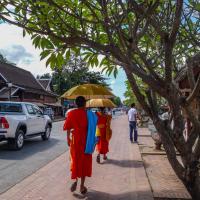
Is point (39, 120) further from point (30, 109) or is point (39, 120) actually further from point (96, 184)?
point (96, 184)

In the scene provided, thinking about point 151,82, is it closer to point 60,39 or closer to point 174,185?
point 60,39

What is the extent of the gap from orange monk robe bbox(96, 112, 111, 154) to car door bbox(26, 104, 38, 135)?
5.02m

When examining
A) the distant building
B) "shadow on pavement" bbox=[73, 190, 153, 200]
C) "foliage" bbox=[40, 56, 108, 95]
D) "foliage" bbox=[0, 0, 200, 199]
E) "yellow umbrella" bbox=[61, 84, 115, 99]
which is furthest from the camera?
"foliage" bbox=[40, 56, 108, 95]

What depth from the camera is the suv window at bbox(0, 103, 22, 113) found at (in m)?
16.0

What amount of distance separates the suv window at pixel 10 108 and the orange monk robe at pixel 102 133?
17.5ft

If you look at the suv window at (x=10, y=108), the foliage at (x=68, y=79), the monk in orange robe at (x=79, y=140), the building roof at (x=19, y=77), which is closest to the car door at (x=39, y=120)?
the suv window at (x=10, y=108)

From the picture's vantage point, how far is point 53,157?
13078 mm

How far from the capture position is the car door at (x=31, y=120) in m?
16.4

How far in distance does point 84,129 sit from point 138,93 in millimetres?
1466

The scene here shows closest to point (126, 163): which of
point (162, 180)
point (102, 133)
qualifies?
point (102, 133)

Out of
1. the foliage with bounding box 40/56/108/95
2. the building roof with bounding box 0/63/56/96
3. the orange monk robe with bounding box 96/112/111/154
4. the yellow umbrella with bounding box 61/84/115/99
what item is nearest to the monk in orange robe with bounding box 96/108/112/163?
the orange monk robe with bounding box 96/112/111/154

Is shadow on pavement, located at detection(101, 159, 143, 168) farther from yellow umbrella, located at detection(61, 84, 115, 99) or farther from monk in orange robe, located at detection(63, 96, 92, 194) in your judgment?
monk in orange robe, located at detection(63, 96, 92, 194)

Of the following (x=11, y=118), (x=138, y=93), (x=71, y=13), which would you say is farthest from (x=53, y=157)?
(x=71, y=13)

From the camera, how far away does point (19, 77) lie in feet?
172
